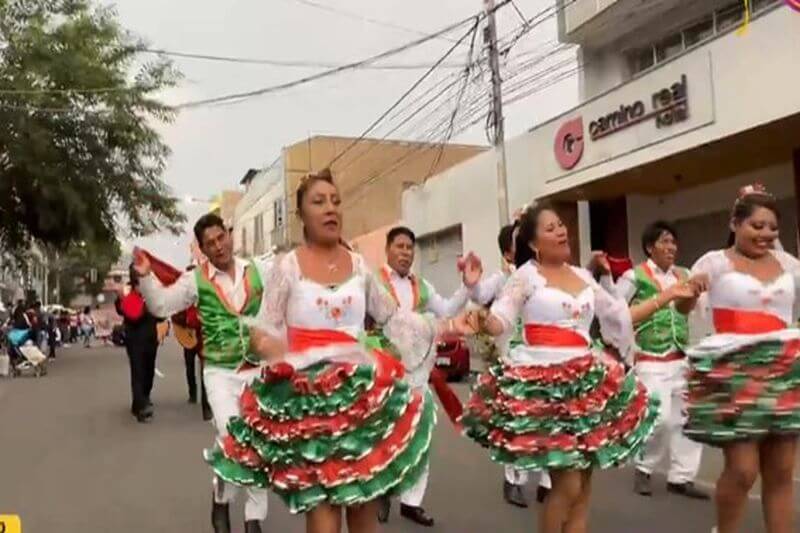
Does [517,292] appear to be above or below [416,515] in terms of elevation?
above

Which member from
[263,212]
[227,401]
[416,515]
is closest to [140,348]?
[416,515]

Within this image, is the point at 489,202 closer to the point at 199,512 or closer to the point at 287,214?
the point at 199,512

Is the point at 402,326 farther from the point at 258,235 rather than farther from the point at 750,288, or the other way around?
the point at 258,235

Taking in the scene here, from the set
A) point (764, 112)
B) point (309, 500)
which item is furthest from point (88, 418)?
point (309, 500)

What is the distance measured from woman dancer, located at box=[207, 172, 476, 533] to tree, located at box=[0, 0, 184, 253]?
68.6 feet

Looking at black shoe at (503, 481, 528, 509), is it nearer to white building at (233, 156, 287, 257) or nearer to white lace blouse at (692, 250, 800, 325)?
white lace blouse at (692, 250, 800, 325)

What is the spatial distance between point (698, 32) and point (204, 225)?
481 inches

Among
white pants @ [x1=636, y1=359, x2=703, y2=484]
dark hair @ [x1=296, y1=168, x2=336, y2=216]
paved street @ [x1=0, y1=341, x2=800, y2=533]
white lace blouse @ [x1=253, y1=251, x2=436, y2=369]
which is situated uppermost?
dark hair @ [x1=296, y1=168, x2=336, y2=216]

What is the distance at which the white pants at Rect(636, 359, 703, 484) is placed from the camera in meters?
7.05

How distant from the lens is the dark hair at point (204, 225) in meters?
6.08

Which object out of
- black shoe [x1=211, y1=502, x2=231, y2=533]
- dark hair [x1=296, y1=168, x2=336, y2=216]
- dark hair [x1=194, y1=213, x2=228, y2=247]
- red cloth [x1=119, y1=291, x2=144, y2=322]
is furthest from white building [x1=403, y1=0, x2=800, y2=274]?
dark hair [x1=296, y1=168, x2=336, y2=216]

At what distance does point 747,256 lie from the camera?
5016mm

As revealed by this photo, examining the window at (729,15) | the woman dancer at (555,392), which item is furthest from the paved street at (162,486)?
the window at (729,15)

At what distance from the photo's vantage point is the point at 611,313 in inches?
207
